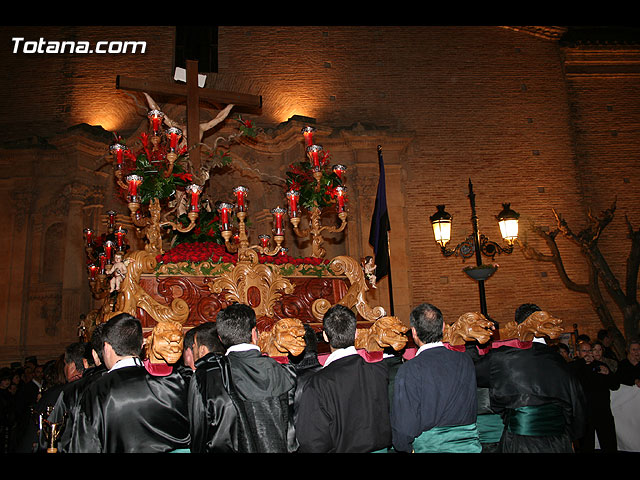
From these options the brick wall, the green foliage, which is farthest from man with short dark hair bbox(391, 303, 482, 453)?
the brick wall

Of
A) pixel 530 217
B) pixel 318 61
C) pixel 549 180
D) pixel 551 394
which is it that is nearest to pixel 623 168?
pixel 549 180

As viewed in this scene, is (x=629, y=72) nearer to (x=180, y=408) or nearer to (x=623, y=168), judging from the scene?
(x=623, y=168)

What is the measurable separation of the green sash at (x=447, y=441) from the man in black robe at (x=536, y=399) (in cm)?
58

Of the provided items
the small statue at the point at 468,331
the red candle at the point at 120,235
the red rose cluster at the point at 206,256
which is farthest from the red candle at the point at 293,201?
the small statue at the point at 468,331

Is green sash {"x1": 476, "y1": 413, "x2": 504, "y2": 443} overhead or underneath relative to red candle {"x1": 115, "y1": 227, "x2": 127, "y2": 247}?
underneath

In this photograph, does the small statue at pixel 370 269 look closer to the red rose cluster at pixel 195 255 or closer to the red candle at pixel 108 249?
the red rose cluster at pixel 195 255

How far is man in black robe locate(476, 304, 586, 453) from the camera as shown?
3.75m

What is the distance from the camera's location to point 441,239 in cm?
910

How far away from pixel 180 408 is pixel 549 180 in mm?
12717

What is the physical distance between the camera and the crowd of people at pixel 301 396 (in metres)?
2.98

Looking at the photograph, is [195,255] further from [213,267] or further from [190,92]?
[190,92]

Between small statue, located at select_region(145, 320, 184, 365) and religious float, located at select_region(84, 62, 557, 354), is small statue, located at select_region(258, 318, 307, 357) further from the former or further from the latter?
religious float, located at select_region(84, 62, 557, 354)

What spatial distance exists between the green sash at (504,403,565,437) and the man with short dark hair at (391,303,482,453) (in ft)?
1.87
